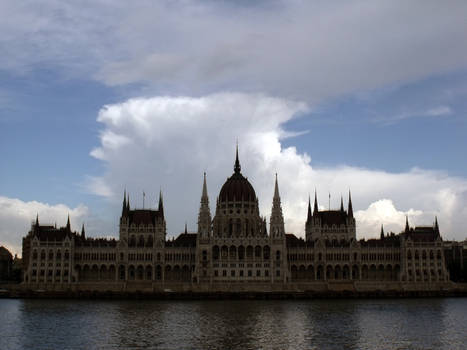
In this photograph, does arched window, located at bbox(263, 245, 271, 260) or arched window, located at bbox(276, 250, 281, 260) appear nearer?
arched window, located at bbox(276, 250, 281, 260)

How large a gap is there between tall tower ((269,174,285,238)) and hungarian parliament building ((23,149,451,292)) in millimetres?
233

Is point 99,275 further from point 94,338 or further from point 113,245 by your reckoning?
point 94,338

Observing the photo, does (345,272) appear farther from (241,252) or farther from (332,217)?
(241,252)

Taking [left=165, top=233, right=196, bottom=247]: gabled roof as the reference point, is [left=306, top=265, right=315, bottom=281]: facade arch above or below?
below

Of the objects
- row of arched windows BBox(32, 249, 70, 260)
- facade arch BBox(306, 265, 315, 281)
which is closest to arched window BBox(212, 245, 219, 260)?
facade arch BBox(306, 265, 315, 281)

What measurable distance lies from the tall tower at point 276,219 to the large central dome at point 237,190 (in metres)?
8.68

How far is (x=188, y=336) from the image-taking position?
67188 mm

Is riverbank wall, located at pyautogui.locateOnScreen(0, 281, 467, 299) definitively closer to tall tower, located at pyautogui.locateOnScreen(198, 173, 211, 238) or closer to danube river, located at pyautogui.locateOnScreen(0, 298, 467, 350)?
tall tower, located at pyautogui.locateOnScreen(198, 173, 211, 238)

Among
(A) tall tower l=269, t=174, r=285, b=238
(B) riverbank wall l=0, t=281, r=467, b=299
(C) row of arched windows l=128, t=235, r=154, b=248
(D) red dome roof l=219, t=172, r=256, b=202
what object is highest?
(D) red dome roof l=219, t=172, r=256, b=202

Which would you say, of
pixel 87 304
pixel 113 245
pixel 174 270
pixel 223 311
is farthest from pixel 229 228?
pixel 223 311

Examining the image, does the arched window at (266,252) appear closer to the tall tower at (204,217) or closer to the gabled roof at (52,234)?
the tall tower at (204,217)

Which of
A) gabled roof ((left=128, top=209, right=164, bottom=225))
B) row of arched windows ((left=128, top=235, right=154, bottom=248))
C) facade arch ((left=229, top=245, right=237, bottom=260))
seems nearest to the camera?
facade arch ((left=229, top=245, right=237, bottom=260))

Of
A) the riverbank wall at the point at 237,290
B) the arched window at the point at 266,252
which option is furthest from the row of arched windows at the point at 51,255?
the arched window at the point at 266,252

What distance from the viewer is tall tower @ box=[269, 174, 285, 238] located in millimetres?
157875
